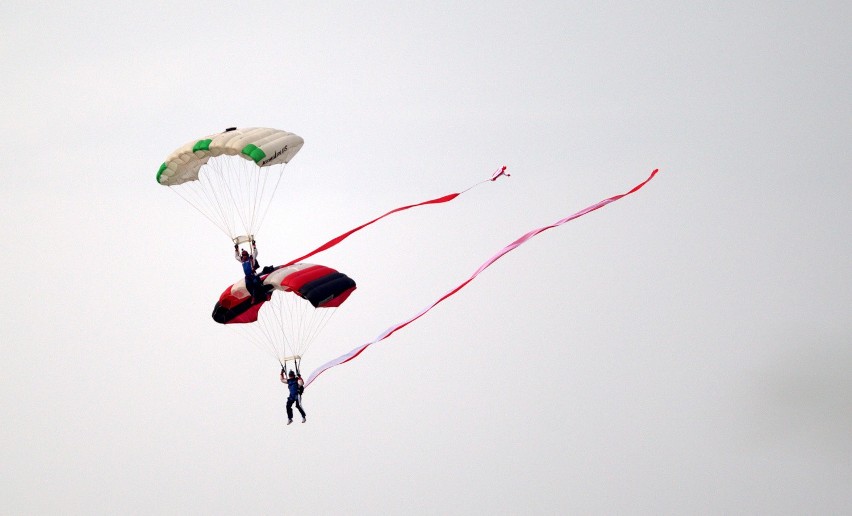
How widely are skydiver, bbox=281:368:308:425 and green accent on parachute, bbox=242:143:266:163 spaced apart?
515 cm

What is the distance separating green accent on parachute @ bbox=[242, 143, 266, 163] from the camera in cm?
2701

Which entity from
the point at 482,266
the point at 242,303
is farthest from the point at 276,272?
the point at 482,266

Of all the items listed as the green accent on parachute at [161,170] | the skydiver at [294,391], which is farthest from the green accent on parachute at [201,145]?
the skydiver at [294,391]

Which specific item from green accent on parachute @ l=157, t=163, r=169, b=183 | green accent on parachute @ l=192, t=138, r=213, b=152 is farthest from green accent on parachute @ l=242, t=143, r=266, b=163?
green accent on parachute @ l=157, t=163, r=169, b=183

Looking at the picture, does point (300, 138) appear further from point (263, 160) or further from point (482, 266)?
point (482, 266)

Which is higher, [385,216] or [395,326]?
[385,216]

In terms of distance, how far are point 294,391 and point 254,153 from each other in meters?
5.71

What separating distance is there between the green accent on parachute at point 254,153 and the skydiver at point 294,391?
515 cm

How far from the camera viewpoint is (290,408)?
2912cm

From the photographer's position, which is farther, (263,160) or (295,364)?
(295,364)

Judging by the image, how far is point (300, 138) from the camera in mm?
28578

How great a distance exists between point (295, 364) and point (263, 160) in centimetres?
501

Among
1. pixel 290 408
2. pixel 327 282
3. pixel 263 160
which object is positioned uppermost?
pixel 263 160

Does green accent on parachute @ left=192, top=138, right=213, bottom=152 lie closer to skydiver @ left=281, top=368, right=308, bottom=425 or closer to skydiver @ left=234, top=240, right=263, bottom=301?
skydiver @ left=234, top=240, right=263, bottom=301
